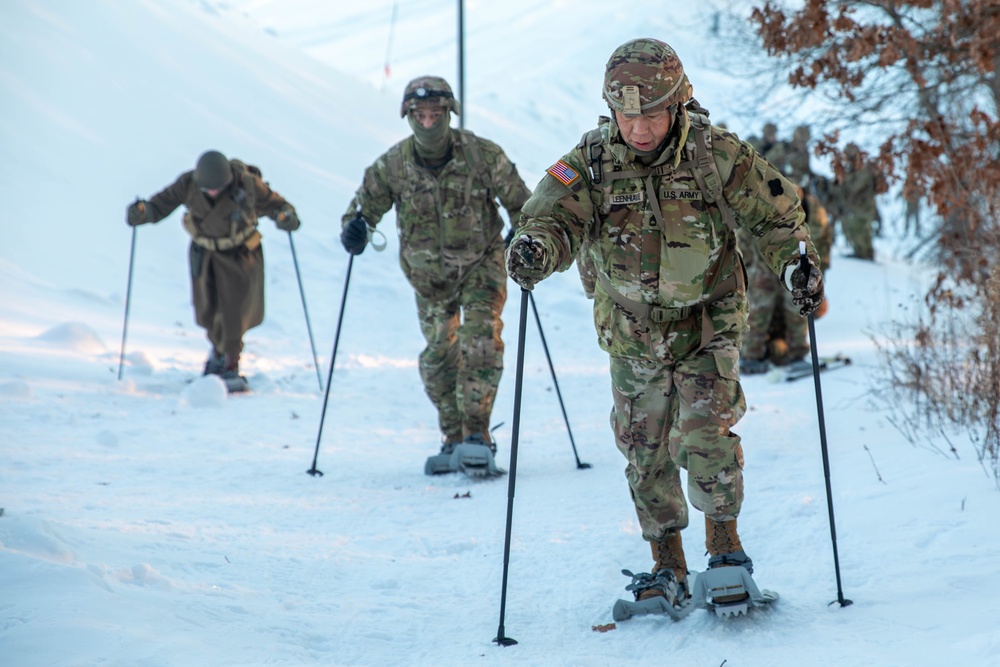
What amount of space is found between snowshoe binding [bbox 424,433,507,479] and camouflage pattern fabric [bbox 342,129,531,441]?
11cm

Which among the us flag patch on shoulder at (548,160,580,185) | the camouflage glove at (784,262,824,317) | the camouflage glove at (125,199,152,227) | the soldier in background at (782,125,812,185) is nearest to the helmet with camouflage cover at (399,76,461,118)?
the us flag patch on shoulder at (548,160,580,185)

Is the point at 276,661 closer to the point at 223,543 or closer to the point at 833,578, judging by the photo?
the point at 223,543

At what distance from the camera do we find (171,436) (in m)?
7.23

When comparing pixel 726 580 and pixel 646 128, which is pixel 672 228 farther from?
pixel 726 580

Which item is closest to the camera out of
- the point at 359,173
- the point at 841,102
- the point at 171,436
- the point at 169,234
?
the point at 171,436

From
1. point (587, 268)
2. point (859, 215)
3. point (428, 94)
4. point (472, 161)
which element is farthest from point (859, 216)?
point (587, 268)

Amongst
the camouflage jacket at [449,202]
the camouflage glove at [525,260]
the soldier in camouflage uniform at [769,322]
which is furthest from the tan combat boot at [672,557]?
the soldier in camouflage uniform at [769,322]

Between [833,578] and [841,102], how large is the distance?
737 cm

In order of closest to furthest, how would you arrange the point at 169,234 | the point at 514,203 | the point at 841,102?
the point at 514,203 < the point at 841,102 < the point at 169,234

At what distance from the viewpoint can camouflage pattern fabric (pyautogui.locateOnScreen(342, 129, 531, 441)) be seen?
620 centimetres

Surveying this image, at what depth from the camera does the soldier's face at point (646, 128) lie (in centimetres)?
361

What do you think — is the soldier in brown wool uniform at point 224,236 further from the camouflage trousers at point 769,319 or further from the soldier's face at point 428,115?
the camouflage trousers at point 769,319

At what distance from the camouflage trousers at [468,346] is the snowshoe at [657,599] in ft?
7.95

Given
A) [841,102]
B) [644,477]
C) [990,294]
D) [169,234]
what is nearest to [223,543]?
[644,477]
